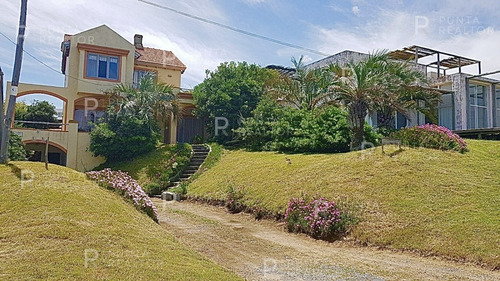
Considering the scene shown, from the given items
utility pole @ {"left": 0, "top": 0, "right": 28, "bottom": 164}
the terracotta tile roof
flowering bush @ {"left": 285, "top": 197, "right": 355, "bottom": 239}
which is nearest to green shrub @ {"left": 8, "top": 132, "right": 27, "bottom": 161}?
utility pole @ {"left": 0, "top": 0, "right": 28, "bottom": 164}

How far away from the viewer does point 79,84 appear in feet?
76.5

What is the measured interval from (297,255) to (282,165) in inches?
258

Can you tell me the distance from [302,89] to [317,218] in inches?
440

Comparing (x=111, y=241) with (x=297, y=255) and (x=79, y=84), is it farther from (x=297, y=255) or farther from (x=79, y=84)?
(x=79, y=84)

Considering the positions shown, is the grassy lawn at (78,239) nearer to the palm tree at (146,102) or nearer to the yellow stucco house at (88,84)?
the palm tree at (146,102)

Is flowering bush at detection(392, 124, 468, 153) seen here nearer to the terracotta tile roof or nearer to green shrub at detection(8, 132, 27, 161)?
green shrub at detection(8, 132, 27, 161)

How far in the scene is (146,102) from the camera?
68.5 ft

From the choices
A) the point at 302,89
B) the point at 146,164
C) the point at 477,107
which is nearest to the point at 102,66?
the point at 146,164

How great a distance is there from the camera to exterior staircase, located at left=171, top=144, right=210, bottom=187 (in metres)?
18.6

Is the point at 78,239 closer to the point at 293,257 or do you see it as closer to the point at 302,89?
the point at 293,257

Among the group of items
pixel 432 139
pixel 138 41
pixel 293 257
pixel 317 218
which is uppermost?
pixel 138 41

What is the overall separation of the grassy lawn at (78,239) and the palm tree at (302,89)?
12.7 meters

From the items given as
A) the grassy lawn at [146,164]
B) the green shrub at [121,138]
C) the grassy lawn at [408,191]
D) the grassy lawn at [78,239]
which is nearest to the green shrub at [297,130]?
the grassy lawn at [408,191]

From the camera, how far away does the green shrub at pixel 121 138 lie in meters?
20.1
